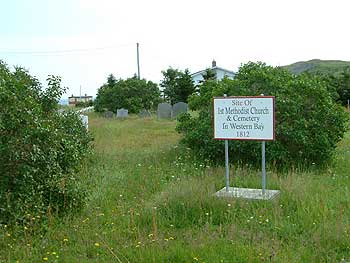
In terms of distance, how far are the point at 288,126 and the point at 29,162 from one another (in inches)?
216

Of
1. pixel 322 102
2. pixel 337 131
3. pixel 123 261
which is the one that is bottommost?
pixel 123 261

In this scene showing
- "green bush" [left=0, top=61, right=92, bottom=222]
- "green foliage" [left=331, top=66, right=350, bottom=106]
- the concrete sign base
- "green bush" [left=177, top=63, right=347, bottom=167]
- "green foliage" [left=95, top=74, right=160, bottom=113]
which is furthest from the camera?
"green foliage" [left=331, top=66, right=350, bottom=106]

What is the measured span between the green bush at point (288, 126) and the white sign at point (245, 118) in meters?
2.15

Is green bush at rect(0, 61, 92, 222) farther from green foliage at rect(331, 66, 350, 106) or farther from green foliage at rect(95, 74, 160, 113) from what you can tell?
green foliage at rect(331, 66, 350, 106)

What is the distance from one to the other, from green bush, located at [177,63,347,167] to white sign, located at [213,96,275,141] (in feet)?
7.05

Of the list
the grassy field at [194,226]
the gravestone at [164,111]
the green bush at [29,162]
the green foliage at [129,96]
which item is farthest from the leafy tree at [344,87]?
the green bush at [29,162]

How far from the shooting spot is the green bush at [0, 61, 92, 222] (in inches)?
196

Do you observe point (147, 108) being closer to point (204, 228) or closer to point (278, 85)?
point (278, 85)

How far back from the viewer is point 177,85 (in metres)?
43.5

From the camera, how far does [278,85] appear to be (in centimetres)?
936

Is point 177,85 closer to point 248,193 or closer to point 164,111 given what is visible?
point 164,111

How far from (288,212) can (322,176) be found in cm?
270

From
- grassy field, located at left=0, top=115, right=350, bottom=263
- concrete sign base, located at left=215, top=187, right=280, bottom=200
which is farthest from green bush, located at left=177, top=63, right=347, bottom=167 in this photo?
concrete sign base, located at left=215, top=187, right=280, bottom=200

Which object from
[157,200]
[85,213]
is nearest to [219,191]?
[157,200]
